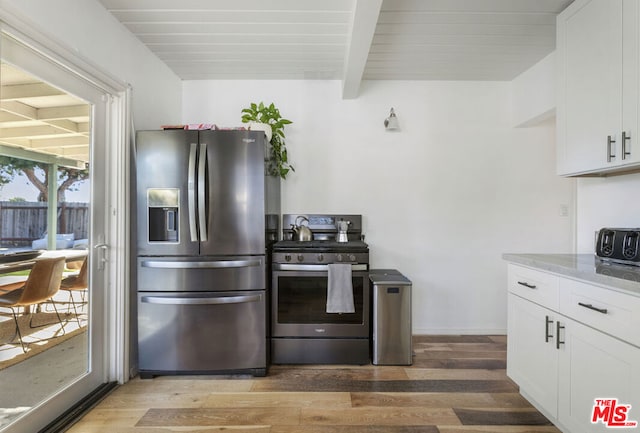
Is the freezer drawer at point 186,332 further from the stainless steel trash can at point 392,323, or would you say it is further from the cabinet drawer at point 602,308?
the cabinet drawer at point 602,308

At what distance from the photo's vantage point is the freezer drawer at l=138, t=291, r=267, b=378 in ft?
7.28

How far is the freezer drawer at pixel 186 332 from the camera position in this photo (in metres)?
2.22

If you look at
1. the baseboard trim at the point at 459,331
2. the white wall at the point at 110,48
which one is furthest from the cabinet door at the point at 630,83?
the white wall at the point at 110,48

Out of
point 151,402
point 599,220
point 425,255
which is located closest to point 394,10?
point 599,220

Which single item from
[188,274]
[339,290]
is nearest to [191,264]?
[188,274]

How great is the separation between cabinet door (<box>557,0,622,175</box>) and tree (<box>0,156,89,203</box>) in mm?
3139

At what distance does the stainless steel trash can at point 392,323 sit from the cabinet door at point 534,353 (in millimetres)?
709

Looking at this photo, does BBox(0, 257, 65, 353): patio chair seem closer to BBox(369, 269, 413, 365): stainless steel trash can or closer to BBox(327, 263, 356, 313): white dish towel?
BBox(327, 263, 356, 313): white dish towel

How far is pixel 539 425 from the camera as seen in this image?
1758 mm

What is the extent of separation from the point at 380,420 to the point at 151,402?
4.82 feet

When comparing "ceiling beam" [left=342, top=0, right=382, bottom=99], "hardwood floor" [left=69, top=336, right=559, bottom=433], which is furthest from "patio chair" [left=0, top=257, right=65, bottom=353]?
"ceiling beam" [left=342, top=0, right=382, bottom=99]

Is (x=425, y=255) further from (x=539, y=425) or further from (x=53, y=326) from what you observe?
(x=53, y=326)

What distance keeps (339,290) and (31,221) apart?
197 cm

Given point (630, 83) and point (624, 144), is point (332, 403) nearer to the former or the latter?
point (624, 144)
